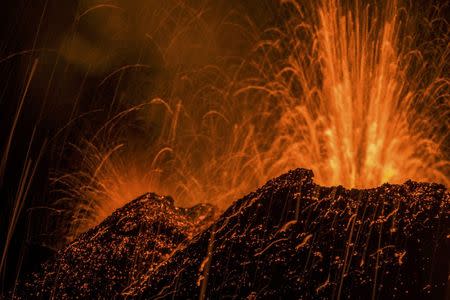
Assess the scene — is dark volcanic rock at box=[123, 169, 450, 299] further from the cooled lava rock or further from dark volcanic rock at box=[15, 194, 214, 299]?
dark volcanic rock at box=[15, 194, 214, 299]

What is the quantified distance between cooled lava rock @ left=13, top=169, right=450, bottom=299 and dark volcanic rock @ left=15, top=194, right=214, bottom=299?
0.34 feet

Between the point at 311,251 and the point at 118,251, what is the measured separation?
188 inches

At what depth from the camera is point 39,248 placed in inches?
609

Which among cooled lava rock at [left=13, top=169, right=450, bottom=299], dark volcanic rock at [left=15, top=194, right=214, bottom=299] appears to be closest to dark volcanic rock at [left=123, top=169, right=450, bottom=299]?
cooled lava rock at [left=13, top=169, right=450, bottom=299]

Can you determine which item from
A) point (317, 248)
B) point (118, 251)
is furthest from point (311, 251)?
point (118, 251)

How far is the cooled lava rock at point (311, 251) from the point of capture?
7.95 meters

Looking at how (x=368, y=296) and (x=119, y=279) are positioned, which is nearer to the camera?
Result: (x=368, y=296)

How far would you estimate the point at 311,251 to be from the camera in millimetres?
8648

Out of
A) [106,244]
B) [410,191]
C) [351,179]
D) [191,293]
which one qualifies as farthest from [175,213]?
[410,191]

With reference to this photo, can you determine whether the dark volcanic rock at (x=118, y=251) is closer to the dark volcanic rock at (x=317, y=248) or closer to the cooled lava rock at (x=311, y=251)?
the cooled lava rock at (x=311, y=251)

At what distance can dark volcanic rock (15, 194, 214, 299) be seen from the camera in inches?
432

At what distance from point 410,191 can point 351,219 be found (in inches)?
41.5

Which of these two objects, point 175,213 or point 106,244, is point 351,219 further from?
point 106,244

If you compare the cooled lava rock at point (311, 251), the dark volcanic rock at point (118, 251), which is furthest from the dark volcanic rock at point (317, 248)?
the dark volcanic rock at point (118, 251)
